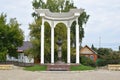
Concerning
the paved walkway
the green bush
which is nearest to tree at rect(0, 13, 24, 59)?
the green bush

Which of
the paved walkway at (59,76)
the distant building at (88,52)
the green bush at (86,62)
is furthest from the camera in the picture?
the distant building at (88,52)

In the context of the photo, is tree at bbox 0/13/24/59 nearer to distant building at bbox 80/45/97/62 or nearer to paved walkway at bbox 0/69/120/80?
paved walkway at bbox 0/69/120/80

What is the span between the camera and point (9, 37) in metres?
48.4

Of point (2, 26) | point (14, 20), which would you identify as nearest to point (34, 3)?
point (14, 20)

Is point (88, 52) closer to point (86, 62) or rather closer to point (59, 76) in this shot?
point (86, 62)

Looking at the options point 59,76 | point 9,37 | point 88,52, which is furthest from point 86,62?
point 88,52

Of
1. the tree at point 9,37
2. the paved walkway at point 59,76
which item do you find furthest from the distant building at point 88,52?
the paved walkway at point 59,76

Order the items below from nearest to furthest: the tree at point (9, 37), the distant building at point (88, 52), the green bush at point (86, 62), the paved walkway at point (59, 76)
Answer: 1. the paved walkway at point (59, 76)
2. the tree at point (9, 37)
3. the green bush at point (86, 62)
4. the distant building at point (88, 52)

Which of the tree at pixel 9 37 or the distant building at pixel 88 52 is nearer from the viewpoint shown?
the tree at pixel 9 37

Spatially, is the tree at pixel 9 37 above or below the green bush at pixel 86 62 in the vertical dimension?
above

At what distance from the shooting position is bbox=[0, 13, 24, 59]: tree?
4744 cm

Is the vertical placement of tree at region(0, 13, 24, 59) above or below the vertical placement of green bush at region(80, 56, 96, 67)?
above

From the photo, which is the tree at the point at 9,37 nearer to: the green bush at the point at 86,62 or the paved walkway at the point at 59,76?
the green bush at the point at 86,62

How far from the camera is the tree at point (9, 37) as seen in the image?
1868 inches
